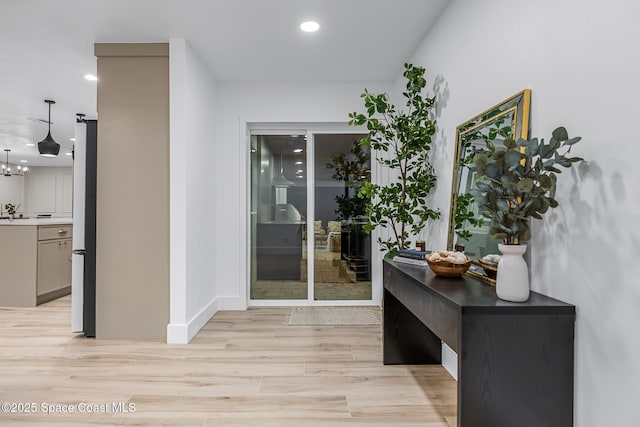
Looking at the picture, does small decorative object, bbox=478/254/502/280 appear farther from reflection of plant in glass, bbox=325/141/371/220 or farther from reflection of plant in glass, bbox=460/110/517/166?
reflection of plant in glass, bbox=325/141/371/220

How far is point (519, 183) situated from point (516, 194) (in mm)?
100

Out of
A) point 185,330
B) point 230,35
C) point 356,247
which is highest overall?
point 230,35

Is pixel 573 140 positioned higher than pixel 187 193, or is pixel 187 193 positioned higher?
pixel 573 140

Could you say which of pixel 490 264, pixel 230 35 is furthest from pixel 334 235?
pixel 490 264

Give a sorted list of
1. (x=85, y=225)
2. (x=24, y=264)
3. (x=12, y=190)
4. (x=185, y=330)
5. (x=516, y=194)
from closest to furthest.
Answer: (x=516, y=194), (x=185, y=330), (x=85, y=225), (x=24, y=264), (x=12, y=190)

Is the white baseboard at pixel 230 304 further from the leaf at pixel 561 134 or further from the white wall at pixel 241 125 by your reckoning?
the leaf at pixel 561 134

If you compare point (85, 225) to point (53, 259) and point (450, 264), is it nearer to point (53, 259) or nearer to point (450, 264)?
point (53, 259)

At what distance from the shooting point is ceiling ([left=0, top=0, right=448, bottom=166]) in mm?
2764

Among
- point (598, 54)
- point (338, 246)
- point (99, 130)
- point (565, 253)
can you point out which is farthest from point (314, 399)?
point (99, 130)

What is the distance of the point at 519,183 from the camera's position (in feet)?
4.52

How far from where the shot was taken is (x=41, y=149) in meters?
5.03

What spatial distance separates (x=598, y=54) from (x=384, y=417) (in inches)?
74.5

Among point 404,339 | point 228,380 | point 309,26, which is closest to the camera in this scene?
point 228,380

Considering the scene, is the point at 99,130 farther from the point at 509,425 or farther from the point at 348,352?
the point at 509,425
